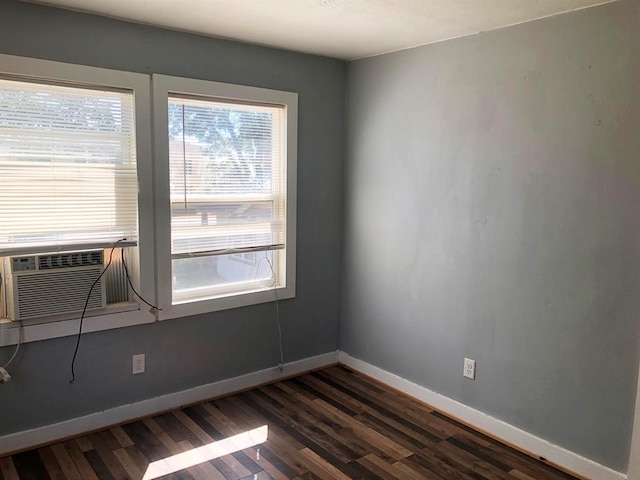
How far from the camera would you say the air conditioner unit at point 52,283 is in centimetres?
262

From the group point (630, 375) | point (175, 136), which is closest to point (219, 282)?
point (175, 136)

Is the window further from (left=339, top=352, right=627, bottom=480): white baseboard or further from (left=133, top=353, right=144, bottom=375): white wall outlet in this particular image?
(left=339, top=352, right=627, bottom=480): white baseboard

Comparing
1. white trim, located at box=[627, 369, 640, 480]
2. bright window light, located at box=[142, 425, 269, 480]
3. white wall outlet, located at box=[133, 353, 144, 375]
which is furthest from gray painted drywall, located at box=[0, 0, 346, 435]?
white trim, located at box=[627, 369, 640, 480]

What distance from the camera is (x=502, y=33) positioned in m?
2.81

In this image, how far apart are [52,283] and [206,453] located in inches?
46.8

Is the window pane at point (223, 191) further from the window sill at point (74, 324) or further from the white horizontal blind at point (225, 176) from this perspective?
the window sill at point (74, 324)

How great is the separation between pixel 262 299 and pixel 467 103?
1.79m

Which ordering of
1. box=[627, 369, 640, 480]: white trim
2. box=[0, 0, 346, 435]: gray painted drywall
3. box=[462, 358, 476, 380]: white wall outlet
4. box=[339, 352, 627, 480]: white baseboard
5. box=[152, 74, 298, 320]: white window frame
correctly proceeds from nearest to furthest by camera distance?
box=[627, 369, 640, 480]: white trim < box=[339, 352, 627, 480]: white baseboard < box=[0, 0, 346, 435]: gray painted drywall < box=[152, 74, 298, 320]: white window frame < box=[462, 358, 476, 380]: white wall outlet

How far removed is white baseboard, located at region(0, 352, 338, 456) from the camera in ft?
8.98

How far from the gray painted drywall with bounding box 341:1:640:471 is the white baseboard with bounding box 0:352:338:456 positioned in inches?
22.6

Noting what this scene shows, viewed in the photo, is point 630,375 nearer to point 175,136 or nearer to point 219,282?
point 219,282

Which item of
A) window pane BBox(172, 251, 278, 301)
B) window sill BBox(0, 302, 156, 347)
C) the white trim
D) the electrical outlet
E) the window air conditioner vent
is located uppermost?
the window air conditioner vent

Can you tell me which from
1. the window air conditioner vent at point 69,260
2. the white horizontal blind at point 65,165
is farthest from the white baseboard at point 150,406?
the white horizontal blind at point 65,165

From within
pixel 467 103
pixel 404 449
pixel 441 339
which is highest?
pixel 467 103
